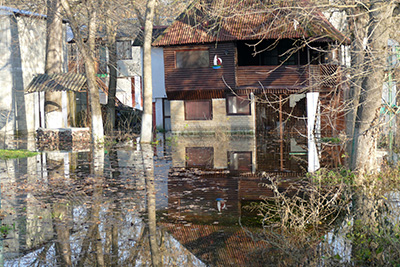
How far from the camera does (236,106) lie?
31.3m

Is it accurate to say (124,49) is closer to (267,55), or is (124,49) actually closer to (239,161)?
(267,55)

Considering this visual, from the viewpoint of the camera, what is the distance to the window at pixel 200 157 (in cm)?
1777

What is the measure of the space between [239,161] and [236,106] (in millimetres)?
13073

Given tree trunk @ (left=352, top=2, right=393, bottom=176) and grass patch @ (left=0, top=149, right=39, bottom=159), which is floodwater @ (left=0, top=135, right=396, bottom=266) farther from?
tree trunk @ (left=352, top=2, right=393, bottom=176)

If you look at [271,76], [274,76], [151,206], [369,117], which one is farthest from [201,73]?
[151,206]

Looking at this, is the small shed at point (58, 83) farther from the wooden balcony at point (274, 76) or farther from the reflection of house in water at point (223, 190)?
the wooden balcony at point (274, 76)

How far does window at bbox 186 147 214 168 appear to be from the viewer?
17.8m

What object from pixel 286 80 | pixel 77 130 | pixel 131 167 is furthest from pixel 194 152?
pixel 286 80

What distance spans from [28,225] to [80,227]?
96 centimetres

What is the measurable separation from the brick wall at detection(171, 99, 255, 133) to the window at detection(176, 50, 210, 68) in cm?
226

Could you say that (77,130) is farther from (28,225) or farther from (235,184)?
(28,225)

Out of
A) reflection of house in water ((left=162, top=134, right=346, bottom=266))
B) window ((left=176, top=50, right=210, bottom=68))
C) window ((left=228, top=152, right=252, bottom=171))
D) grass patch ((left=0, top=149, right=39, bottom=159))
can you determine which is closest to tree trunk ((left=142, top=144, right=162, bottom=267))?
reflection of house in water ((left=162, top=134, right=346, bottom=266))

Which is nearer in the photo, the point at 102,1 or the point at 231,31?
the point at 102,1

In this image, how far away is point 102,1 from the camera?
22.8 meters
